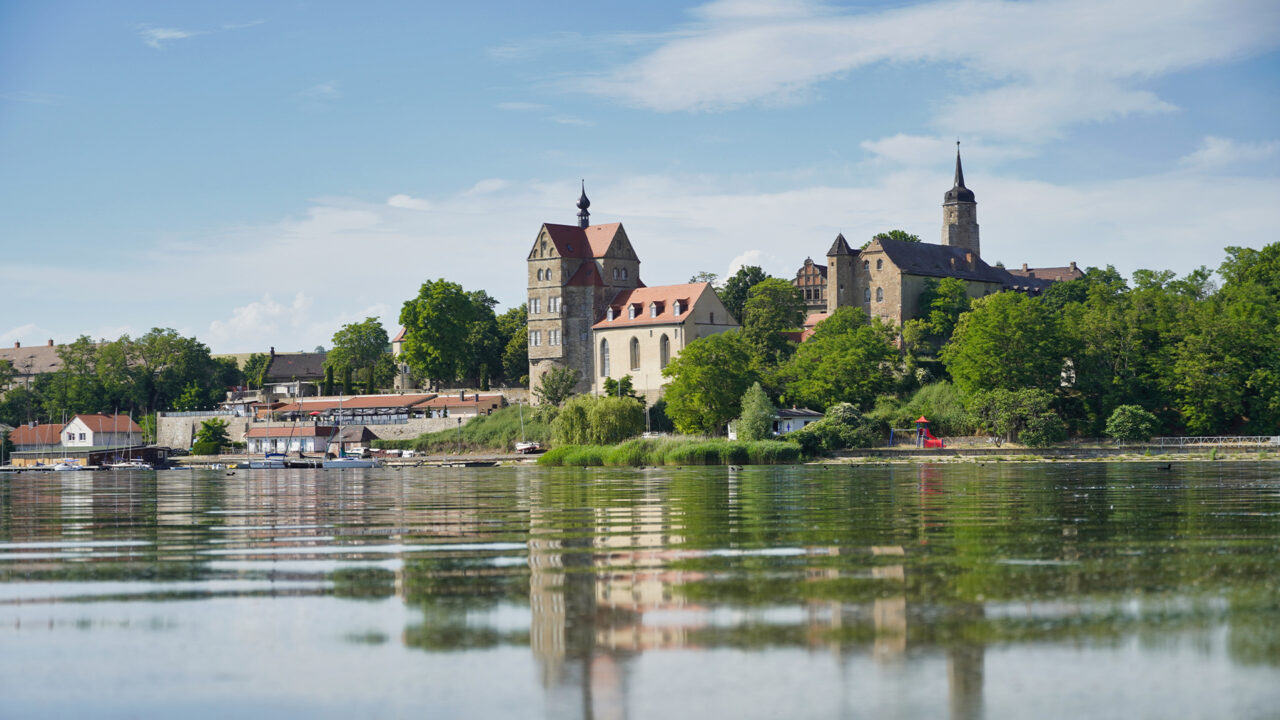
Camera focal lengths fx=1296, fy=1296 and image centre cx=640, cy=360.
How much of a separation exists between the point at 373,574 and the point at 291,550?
4063 millimetres

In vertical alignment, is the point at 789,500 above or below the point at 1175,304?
below

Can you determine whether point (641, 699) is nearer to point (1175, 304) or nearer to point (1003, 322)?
point (1003, 322)

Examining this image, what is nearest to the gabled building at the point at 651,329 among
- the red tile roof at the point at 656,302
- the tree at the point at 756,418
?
the red tile roof at the point at 656,302

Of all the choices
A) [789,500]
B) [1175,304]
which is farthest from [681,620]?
[1175,304]

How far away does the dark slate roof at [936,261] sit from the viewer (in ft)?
381

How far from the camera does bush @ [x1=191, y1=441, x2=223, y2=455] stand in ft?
394

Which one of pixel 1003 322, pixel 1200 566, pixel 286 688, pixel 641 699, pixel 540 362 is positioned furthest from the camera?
pixel 540 362

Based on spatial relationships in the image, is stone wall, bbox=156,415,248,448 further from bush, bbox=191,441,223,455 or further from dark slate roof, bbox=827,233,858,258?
dark slate roof, bbox=827,233,858,258

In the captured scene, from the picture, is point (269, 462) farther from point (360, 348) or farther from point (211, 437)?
point (360, 348)

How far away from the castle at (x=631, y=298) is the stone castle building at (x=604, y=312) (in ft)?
0.29

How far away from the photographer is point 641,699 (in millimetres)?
8047

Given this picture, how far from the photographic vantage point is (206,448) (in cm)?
12025

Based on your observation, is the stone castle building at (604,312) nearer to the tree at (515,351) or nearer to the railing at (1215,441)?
the tree at (515,351)

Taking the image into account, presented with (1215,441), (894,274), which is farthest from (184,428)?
(1215,441)
